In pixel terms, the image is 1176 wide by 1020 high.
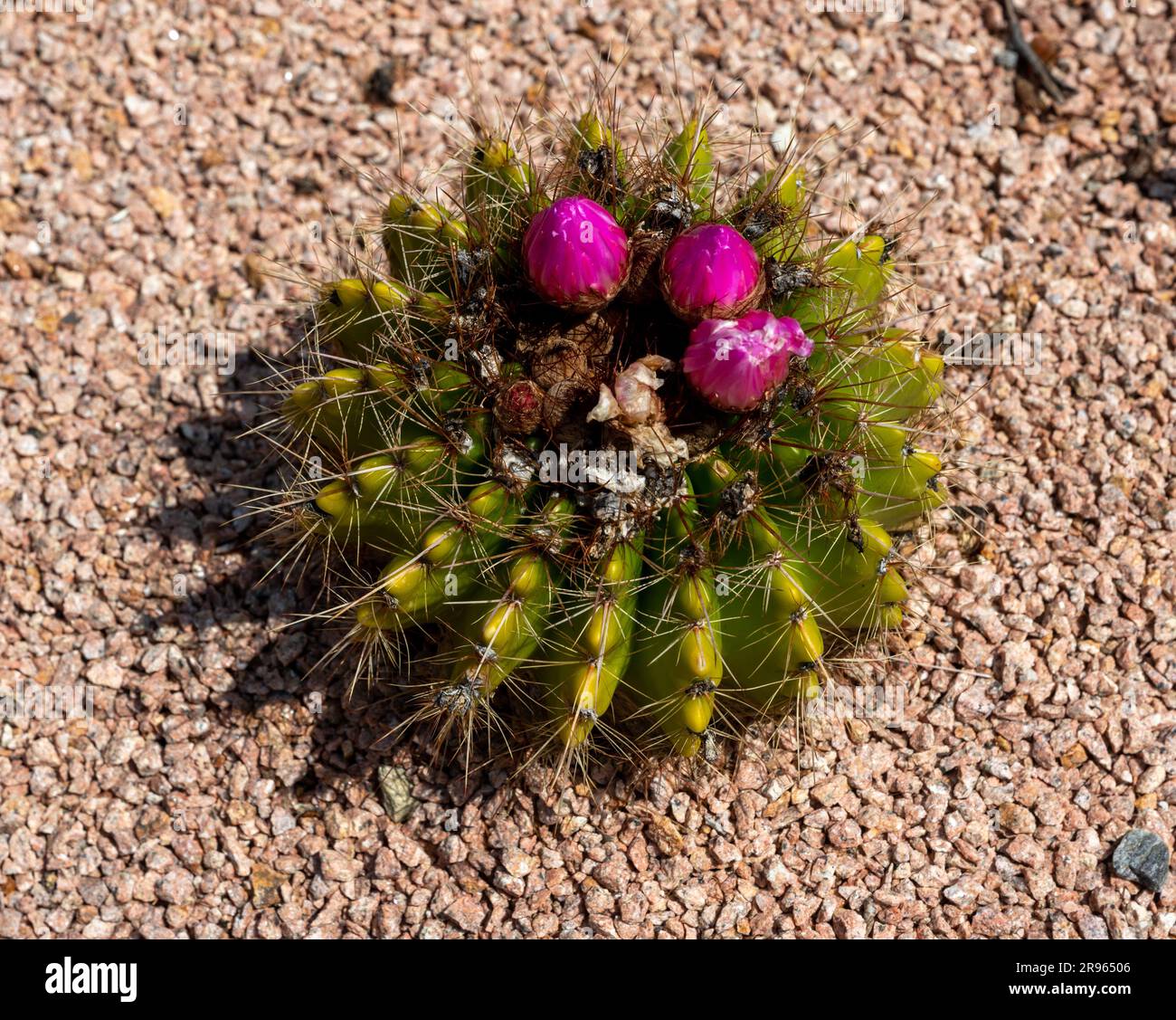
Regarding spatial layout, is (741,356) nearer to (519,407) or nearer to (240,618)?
(519,407)

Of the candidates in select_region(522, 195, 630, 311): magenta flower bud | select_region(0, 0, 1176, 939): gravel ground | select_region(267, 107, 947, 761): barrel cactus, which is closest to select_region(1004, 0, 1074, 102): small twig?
select_region(0, 0, 1176, 939): gravel ground

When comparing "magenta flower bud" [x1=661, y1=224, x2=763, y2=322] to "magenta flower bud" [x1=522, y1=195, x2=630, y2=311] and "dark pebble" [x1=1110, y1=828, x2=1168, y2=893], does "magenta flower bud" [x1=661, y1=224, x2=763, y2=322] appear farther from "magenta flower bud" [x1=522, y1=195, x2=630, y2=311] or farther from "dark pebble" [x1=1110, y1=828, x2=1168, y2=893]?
"dark pebble" [x1=1110, y1=828, x2=1168, y2=893]

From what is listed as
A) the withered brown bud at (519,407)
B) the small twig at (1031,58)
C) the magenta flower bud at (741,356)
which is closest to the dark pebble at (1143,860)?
the magenta flower bud at (741,356)

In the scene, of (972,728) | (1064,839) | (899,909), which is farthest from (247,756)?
(1064,839)

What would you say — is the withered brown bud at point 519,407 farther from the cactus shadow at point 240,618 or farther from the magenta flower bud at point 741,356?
the cactus shadow at point 240,618

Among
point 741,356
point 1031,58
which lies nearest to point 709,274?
point 741,356

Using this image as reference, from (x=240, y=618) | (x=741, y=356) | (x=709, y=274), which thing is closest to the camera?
(x=741, y=356)
